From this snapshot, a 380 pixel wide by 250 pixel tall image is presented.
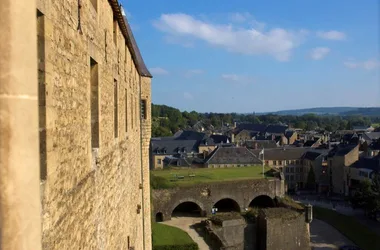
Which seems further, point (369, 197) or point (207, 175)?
point (207, 175)

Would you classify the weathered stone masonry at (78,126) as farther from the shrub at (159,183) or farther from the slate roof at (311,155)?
the slate roof at (311,155)

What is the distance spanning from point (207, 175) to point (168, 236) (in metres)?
13.7

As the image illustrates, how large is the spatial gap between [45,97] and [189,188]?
103ft

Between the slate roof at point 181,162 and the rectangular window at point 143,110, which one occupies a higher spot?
the rectangular window at point 143,110

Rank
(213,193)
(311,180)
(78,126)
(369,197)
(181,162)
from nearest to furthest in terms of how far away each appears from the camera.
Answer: (78,126) < (213,193) < (369,197) < (181,162) < (311,180)

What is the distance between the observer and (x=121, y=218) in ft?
25.9

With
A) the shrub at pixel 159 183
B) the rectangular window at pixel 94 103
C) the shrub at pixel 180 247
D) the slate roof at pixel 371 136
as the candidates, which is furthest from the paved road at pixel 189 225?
the slate roof at pixel 371 136

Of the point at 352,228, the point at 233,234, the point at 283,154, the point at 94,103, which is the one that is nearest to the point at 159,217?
the point at 233,234

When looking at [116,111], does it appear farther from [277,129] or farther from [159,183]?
[277,129]

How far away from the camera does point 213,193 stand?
115 feet

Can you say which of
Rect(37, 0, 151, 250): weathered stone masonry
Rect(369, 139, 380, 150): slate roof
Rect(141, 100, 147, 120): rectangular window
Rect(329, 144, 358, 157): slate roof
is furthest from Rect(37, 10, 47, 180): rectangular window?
Rect(369, 139, 380, 150): slate roof

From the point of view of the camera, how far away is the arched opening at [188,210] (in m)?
35.5

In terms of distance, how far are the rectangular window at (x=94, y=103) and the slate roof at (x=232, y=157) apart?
44.1 m

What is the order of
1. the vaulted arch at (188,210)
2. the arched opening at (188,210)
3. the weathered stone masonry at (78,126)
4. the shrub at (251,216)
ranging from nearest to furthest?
the weathered stone masonry at (78,126) → the shrub at (251,216) → the vaulted arch at (188,210) → the arched opening at (188,210)
